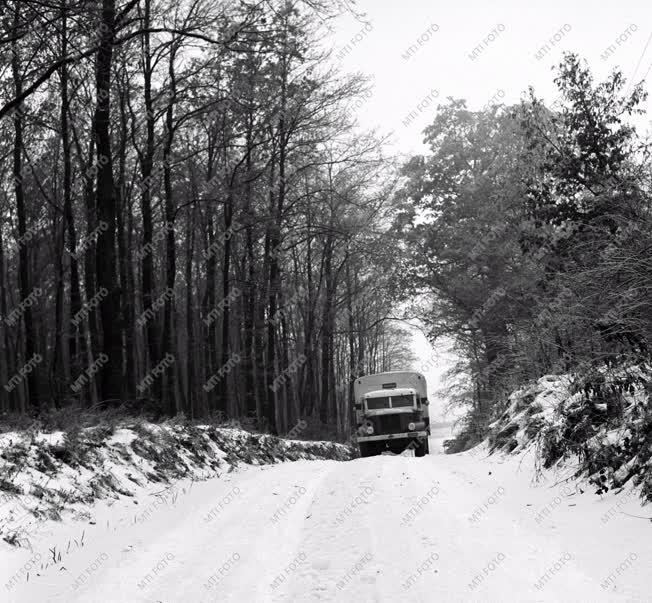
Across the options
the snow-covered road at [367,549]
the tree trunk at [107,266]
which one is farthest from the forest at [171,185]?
the snow-covered road at [367,549]

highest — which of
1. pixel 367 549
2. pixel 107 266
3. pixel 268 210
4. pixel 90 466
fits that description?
pixel 268 210

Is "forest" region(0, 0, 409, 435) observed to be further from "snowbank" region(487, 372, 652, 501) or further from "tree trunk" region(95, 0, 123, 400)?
"snowbank" region(487, 372, 652, 501)

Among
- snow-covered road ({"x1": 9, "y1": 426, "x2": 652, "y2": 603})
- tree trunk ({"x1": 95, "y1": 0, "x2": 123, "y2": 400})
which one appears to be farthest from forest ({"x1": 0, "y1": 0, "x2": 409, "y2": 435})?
snow-covered road ({"x1": 9, "y1": 426, "x2": 652, "y2": 603})

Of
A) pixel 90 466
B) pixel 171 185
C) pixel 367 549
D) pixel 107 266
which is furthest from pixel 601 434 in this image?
pixel 171 185

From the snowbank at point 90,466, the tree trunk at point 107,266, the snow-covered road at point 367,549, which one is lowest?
the snow-covered road at point 367,549

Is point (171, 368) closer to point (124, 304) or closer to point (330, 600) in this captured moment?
point (124, 304)

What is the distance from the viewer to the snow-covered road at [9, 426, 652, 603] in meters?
4.48

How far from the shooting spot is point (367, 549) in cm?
545

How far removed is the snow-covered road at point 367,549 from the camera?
14.7ft

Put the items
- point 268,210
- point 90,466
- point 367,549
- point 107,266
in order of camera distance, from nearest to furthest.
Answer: point 367,549 → point 90,466 → point 107,266 → point 268,210

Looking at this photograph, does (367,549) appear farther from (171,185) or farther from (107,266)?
(171,185)

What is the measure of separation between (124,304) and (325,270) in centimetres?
1317

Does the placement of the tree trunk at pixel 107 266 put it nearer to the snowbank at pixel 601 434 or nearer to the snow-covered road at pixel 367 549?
the snow-covered road at pixel 367 549

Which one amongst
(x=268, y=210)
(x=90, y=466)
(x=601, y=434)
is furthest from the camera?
(x=268, y=210)
